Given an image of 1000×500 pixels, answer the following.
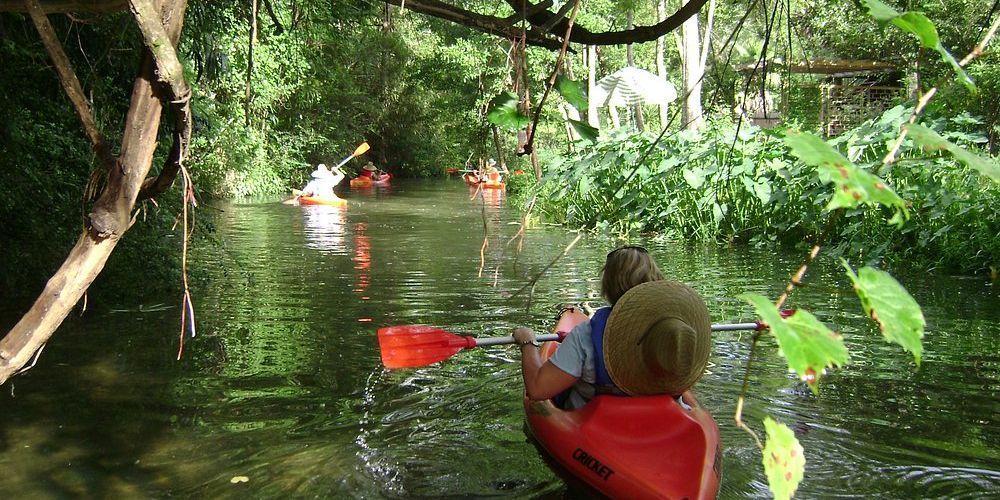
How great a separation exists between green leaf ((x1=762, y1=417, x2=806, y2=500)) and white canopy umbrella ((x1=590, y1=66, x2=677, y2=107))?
1600 cm

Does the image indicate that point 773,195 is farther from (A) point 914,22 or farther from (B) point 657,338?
(A) point 914,22

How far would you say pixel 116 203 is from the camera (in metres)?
2.21

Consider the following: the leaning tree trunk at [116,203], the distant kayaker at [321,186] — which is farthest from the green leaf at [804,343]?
the distant kayaker at [321,186]

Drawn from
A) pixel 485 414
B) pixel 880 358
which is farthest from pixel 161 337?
pixel 880 358

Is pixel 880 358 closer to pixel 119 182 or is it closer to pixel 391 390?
pixel 391 390

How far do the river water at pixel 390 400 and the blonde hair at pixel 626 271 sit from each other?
0.36m

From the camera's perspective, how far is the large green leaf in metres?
0.82

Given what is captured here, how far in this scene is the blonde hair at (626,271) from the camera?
360 centimetres

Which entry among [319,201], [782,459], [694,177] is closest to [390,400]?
[782,459]

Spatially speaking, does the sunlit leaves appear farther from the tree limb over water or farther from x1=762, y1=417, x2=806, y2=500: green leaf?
the tree limb over water

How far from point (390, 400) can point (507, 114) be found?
3205 mm

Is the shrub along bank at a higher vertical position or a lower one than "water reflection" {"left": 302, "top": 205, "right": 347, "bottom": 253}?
higher

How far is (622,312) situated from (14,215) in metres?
4.65

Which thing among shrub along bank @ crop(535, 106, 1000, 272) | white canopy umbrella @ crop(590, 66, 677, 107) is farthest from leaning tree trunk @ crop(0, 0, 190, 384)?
white canopy umbrella @ crop(590, 66, 677, 107)
